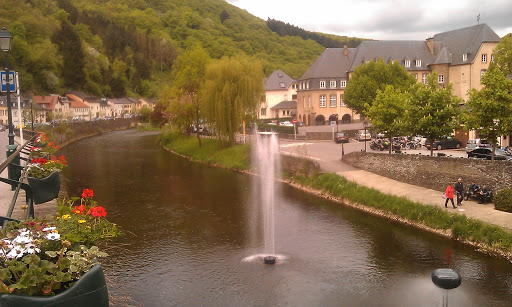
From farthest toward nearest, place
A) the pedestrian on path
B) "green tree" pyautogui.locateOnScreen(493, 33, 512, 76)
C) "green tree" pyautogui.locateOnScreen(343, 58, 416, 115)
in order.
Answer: "green tree" pyautogui.locateOnScreen(343, 58, 416, 115), "green tree" pyautogui.locateOnScreen(493, 33, 512, 76), the pedestrian on path

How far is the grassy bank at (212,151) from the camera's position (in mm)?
37469

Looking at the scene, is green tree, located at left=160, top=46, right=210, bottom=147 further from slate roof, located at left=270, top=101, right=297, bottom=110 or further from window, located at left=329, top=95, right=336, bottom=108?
slate roof, located at left=270, top=101, right=297, bottom=110

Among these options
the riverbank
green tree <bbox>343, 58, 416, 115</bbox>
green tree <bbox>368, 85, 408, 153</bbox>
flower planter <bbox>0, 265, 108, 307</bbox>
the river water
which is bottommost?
the river water

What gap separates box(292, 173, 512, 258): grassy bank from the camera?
1631 cm

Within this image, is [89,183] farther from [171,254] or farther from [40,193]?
[40,193]

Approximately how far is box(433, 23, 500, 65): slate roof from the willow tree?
31557 mm

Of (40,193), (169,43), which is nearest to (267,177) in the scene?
(40,193)

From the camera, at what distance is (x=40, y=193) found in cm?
736

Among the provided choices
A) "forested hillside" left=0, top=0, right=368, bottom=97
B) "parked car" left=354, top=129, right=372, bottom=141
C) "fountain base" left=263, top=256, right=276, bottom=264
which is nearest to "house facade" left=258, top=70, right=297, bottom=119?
"forested hillside" left=0, top=0, right=368, bottom=97

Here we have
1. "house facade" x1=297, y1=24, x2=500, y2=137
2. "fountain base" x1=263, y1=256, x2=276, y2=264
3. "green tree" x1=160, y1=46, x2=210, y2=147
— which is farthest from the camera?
"house facade" x1=297, y1=24, x2=500, y2=137

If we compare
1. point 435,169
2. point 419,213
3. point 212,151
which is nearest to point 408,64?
point 212,151

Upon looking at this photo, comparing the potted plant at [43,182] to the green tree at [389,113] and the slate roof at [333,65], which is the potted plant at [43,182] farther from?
the slate roof at [333,65]

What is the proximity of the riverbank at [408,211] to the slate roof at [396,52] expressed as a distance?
34842 mm

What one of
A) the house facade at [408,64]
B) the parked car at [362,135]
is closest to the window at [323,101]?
the house facade at [408,64]
